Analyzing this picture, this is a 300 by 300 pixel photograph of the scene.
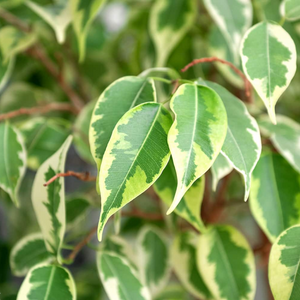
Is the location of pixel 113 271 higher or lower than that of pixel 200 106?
lower

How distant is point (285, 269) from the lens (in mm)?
340

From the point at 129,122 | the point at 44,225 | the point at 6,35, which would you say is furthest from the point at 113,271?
the point at 6,35

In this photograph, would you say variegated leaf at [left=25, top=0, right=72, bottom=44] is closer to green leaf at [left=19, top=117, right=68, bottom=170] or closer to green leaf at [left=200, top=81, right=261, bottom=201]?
green leaf at [left=19, top=117, right=68, bottom=170]

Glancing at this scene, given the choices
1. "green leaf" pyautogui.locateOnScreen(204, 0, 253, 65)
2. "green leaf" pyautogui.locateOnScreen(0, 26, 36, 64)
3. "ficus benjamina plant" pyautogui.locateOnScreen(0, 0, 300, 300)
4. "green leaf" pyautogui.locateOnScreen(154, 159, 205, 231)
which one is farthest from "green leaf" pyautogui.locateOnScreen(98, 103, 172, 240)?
"green leaf" pyautogui.locateOnScreen(0, 26, 36, 64)

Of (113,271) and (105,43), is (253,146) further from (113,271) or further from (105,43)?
(105,43)

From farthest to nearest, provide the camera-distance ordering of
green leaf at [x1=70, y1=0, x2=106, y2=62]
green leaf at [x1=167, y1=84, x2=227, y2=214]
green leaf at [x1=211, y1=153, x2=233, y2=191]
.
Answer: green leaf at [x1=70, y1=0, x2=106, y2=62] → green leaf at [x1=211, y1=153, x2=233, y2=191] → green leaf at [x1=167, y1=84, x2=227, y2=214]

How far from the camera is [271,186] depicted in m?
0.44

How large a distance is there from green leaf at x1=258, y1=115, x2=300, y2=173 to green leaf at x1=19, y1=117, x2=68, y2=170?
0.29m

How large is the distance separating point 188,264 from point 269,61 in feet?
1.07

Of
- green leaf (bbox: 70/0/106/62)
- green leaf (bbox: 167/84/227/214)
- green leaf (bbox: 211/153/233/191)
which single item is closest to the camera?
green leaf (bbox: 167/84/227/214)

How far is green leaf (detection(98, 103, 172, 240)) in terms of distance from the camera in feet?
0.99

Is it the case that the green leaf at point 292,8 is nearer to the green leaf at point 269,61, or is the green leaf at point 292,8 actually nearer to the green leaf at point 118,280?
the green leaf at point 269,61

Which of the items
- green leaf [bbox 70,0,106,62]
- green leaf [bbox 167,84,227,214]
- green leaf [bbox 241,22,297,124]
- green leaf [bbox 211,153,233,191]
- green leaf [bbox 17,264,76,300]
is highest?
green leaf [bbox 70,0,106,62]

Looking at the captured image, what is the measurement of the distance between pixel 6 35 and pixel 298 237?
488 mm
